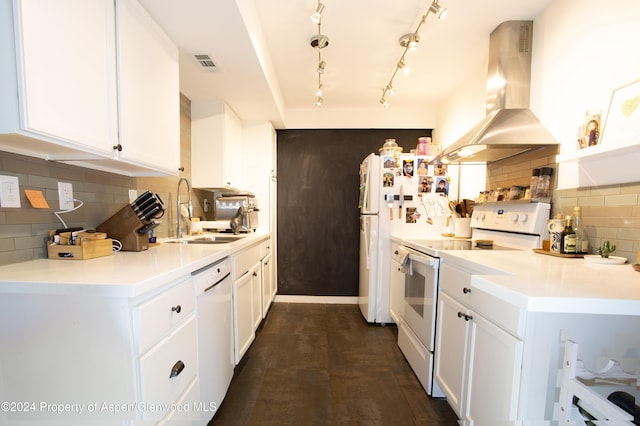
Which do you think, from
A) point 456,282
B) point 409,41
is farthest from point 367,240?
point 409,41

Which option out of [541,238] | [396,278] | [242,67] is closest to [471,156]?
[541,238]

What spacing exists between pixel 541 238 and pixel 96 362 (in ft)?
7.45

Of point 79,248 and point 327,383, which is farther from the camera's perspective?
point 327,383

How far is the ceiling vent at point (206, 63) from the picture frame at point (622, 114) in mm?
2219

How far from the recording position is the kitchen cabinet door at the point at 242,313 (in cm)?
171

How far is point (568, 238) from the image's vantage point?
4.28 feet

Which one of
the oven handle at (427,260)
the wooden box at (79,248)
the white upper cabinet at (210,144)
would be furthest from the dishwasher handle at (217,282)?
the oven handle at (427,260)

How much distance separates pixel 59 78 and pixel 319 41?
5.21ft

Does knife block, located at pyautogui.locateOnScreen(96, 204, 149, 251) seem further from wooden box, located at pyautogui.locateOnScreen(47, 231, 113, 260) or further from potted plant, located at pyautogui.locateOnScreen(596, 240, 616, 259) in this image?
potted plant, located at pyautogui.locateOnScreen(596, 240, 616, 259)

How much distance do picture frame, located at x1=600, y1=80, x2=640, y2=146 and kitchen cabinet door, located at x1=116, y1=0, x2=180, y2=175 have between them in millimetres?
2138

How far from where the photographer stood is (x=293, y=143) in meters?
3.29

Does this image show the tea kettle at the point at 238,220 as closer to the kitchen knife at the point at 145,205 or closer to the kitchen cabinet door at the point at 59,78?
the kitchen knife at the point at 145,205

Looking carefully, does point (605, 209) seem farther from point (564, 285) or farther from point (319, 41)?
point (319, 41)

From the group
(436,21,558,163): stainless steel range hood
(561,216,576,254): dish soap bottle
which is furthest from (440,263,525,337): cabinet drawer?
(436,21,558,163): stainless steel range hood
